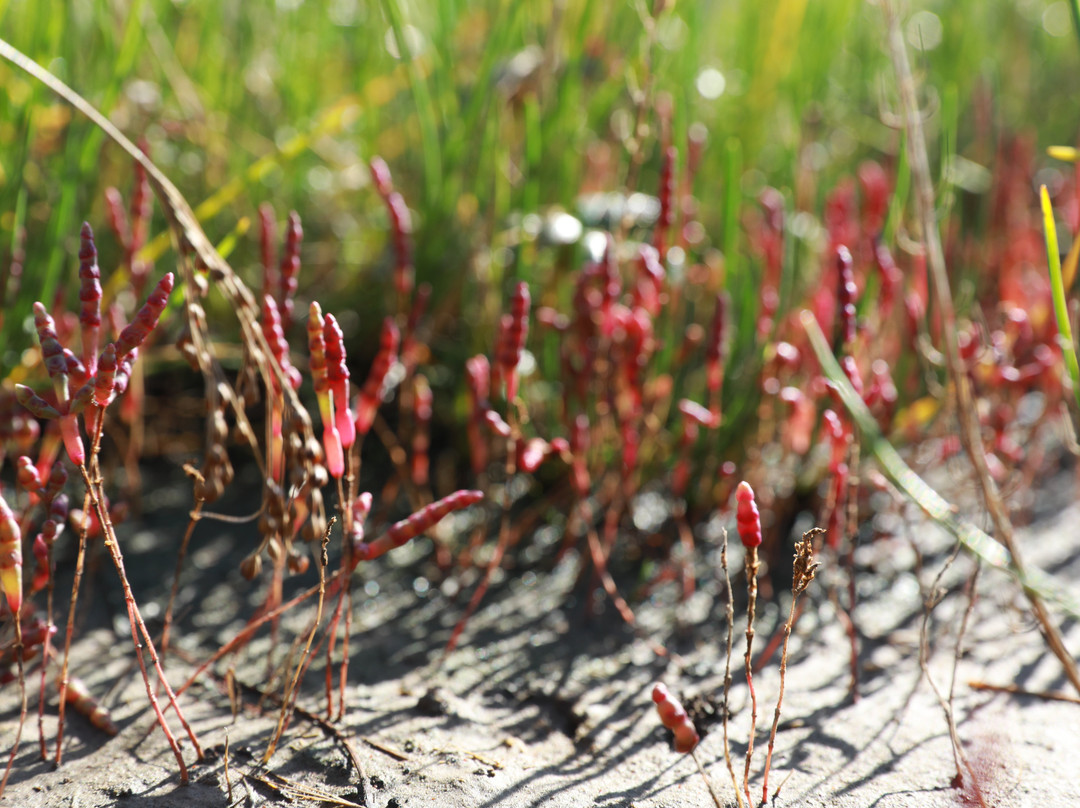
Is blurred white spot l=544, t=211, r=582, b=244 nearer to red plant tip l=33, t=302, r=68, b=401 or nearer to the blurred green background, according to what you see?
the blurred green background

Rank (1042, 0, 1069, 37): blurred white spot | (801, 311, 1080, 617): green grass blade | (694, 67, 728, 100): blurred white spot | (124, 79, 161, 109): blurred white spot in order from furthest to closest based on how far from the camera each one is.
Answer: (1042, 0, 1069, 37): blurred white spot, (694, 67, 728, 100): blurred white spot, (124, 79, 161, 109): blurred white spot, (801, 311, 1080, 617): green grass blade

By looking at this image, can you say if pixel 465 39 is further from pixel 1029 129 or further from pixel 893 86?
pixel 1029 129

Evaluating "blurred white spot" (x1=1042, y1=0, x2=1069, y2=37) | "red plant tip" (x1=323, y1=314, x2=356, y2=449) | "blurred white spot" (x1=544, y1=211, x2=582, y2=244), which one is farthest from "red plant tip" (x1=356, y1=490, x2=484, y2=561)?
"blurred white spot" (x1=1042, y1=0, x2=1069, y2=37)

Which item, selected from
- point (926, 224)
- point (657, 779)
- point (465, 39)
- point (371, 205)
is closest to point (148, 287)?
point (371, 205)

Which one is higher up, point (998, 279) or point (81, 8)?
point (81, 8)

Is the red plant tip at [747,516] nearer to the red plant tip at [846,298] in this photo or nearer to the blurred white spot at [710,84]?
the red plant tip at [846,298]

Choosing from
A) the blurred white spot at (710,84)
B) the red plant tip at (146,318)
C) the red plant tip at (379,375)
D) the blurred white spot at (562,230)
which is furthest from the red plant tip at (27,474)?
the blurred white spot at (710,84)
